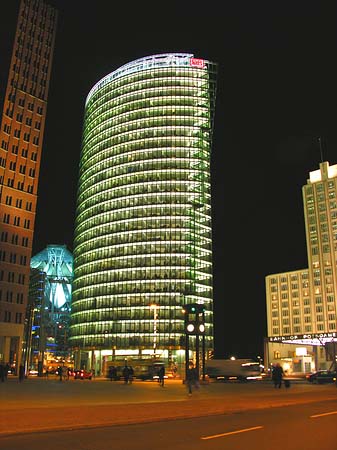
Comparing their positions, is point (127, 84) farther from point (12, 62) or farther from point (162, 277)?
point (162, 277)

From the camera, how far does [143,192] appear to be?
137125 mm

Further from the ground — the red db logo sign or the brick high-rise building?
the red db logo sign

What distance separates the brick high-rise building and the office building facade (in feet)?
273

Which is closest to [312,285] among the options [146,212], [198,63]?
[146,212]

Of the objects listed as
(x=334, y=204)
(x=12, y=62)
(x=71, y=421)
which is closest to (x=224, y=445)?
(x=71, y=421)

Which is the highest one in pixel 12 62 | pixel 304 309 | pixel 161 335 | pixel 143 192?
pixel 12 62

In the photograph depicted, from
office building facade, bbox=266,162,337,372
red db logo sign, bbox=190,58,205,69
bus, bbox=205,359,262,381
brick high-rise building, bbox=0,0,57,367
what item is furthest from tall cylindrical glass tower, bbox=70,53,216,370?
bus, bbox=205,359,262,381

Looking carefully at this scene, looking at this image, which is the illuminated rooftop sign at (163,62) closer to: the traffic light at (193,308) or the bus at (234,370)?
the bus at (234,370)

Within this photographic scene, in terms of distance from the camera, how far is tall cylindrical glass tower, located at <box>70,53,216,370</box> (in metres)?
128

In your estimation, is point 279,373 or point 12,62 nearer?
point 279,373

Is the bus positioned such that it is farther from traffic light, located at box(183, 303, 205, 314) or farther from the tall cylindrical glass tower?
the tall cylindrical glass tower

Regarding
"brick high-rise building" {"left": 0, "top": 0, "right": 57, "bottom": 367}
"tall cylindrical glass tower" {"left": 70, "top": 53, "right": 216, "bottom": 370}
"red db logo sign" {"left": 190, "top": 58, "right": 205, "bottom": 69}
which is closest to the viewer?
"brick high-rise building" {"left": 0, "top": 0, "right": 57, "bottom": 367}

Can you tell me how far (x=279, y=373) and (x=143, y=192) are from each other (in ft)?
333

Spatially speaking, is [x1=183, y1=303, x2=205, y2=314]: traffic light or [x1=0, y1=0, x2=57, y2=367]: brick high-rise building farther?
[x1=0, y1=0, x2=57, y2=367]: brick high-rise building
